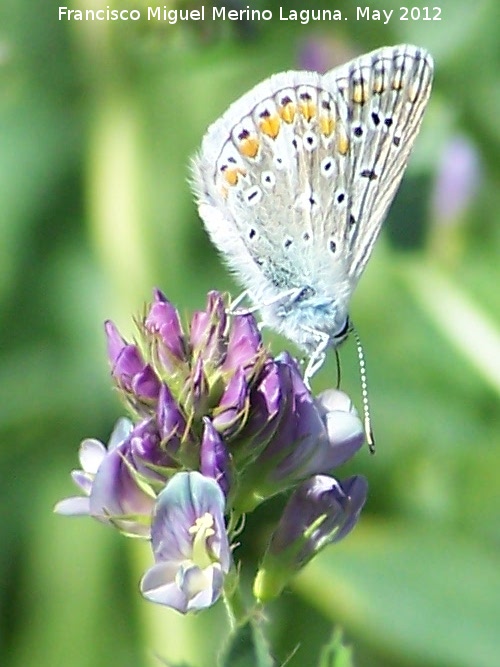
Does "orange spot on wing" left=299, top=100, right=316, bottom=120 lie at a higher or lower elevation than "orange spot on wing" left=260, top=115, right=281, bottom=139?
higher

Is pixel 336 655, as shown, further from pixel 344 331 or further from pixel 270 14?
pixel 270 14

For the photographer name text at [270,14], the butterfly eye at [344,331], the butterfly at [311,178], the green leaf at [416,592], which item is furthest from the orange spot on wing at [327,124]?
the photographer name text at [270,14]

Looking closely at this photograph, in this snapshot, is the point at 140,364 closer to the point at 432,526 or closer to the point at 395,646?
the point at 395,646

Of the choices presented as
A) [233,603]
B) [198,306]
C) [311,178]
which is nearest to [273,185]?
[311,178]

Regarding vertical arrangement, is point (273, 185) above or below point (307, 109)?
below

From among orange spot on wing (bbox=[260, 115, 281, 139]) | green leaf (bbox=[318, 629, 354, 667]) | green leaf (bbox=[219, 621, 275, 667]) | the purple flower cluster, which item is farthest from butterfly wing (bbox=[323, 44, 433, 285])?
green leaf (bbox=[219, 621, 275, 667])

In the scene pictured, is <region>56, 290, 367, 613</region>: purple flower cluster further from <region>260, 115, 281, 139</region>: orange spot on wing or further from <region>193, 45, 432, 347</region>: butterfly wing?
<region>260, 115, 281, 139</region>: orange spot on wing
